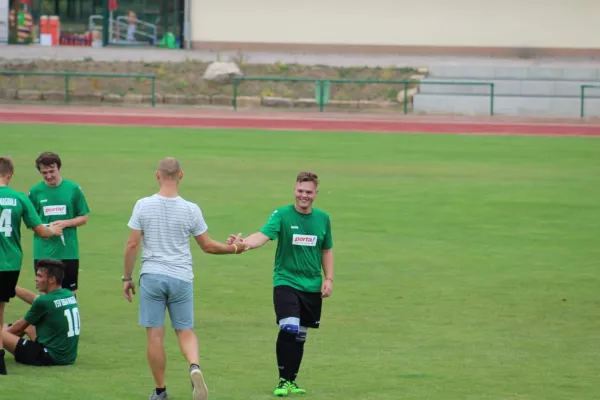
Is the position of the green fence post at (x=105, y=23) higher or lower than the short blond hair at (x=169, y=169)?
higher

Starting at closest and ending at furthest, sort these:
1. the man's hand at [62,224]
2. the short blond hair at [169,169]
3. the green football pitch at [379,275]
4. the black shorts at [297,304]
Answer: the short blond hair at [169,169] < the black shorts at [297,304] < the green football pitch at [379,275] < the man's hand at [62,224]

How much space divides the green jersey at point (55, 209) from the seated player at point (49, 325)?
3.58 feet

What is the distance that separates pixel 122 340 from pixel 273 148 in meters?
19.0

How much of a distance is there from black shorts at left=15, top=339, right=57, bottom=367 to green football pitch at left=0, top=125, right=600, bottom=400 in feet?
0.35

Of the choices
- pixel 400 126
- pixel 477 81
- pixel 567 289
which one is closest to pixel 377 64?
pixel 477 81

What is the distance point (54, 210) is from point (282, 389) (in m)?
3.34

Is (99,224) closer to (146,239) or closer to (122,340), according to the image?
(122,340)

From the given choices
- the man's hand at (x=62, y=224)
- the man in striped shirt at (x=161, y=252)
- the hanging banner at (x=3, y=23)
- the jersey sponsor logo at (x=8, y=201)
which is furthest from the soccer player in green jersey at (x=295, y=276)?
the hanging banner at (x=3, y=23)

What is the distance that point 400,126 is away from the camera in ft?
123

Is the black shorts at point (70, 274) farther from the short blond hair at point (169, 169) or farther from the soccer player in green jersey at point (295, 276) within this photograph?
the short blond hair at point (169, 169)

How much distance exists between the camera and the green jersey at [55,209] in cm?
1176

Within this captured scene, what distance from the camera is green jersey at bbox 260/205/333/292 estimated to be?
31.8 ft

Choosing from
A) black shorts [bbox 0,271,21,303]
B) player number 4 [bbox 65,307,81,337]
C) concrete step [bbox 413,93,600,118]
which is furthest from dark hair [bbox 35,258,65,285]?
concrete step [bbox 413,93,600,118]

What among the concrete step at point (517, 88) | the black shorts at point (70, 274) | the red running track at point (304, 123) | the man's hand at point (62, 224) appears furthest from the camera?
the concrete step at point (517, 88)
